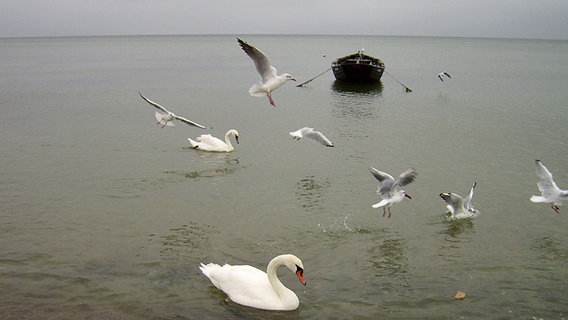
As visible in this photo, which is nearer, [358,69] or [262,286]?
[262,286]

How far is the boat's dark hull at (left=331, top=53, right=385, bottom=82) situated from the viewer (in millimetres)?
44062

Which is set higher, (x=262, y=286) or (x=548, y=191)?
(x=548, y=191)

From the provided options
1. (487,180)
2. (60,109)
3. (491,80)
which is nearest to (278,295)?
(487,180)

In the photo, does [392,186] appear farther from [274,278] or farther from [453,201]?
[274,278]

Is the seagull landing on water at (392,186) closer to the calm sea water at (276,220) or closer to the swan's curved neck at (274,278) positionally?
the calm sea water at (276,220)

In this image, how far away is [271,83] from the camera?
11.4 metres

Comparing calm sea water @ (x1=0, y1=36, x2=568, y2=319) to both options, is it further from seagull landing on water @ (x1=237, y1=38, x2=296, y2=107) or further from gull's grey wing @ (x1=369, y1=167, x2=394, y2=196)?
→ seagull landing on water @ (x1=237, y1=38, x2=296, y2=107)

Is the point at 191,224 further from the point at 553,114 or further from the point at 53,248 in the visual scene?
the point at 553,114

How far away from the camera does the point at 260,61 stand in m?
10.9

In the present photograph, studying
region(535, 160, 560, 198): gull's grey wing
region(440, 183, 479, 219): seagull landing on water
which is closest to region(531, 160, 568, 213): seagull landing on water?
region(535, 160, 560, 198): gull's grey wing

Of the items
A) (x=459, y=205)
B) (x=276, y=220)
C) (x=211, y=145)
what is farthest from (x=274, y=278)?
(x=211, y=145)

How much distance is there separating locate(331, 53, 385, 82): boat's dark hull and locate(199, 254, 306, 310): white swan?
3777 cm

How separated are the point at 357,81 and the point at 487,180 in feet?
104

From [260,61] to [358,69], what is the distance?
3434 cm
